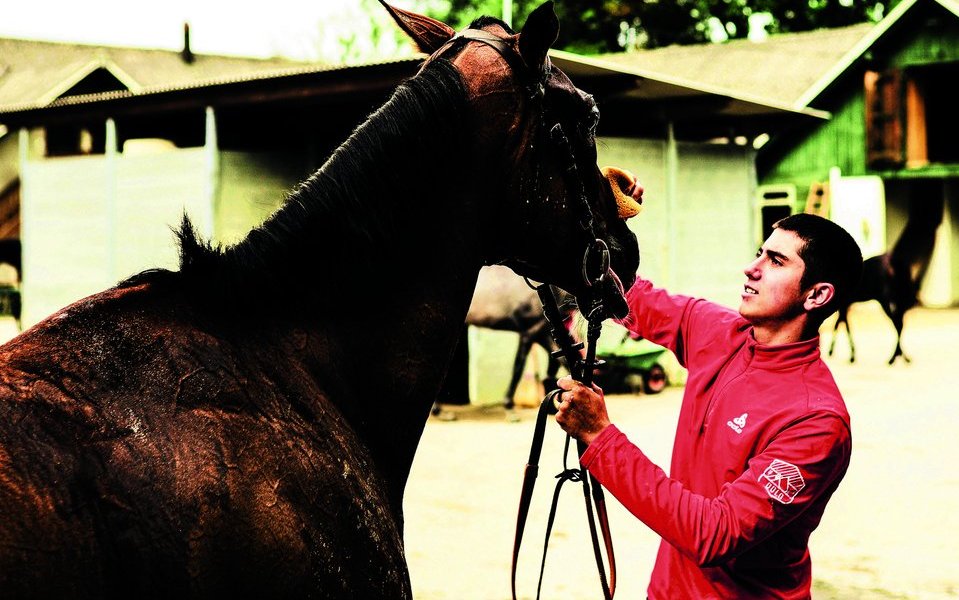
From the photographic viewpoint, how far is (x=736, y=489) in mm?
2008

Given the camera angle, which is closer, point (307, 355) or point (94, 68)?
point (307, 355)

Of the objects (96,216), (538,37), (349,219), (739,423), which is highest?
(538,37)

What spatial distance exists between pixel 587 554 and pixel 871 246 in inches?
583

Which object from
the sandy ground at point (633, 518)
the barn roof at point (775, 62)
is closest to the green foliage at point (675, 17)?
the barn roof at point (775, 62)

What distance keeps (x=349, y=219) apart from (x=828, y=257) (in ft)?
3.94

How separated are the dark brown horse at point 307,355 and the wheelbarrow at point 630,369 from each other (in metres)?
8.81

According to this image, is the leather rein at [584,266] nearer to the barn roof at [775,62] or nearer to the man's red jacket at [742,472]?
the man's red jacket at [742,472]

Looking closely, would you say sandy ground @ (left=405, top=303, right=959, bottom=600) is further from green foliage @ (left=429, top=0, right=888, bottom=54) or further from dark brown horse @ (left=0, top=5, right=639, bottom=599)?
green foliage @ (left=429, top=0, right=888, bottom=54)

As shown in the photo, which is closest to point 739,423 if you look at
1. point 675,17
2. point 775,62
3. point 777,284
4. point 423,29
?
point 777,284

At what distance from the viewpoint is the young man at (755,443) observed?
6.52ft

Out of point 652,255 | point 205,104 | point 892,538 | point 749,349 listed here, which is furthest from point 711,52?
point 749,349

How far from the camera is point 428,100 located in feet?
6.14

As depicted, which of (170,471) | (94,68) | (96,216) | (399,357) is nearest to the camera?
(170,471)

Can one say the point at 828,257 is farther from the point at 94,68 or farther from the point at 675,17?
the point at 675,17
